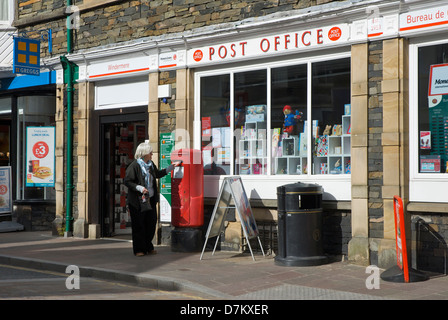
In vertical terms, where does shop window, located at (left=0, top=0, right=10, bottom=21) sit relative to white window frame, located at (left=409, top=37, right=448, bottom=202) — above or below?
above

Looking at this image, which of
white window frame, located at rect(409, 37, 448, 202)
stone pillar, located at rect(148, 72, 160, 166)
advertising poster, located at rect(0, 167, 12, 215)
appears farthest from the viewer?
advertising poster, located at rect(0, 167, 12, 215)

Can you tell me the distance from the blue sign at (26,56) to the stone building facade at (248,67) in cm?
33

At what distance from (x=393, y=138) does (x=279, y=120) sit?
91.6 inches

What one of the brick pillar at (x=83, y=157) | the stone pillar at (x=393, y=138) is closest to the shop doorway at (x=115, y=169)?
the brick pillar at (x=83, y=157)

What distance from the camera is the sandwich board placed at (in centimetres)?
1008

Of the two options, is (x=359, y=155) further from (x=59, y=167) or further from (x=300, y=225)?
(x=59, y=167)

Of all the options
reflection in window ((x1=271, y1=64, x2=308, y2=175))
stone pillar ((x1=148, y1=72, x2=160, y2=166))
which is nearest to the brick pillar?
stone pillar ((x1=148, y1=72, x2=160, y2=166))

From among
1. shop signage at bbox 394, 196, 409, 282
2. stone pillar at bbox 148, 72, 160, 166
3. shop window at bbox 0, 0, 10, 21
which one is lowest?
shop signage at bbox 394, 196, 409, 282

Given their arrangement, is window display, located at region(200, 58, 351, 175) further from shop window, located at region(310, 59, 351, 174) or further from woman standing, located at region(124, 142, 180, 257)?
woman standing, located at region(124, 142, 180, 257)

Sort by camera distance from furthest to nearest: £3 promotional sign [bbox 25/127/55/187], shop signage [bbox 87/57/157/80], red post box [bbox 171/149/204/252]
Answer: £3 promotional sign [bbox 25/127/55/187] < shop signage [bbox 87/57/157/80] < red post box [bbox 171/149/204/252]

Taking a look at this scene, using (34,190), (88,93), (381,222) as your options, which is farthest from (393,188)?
(34,190)

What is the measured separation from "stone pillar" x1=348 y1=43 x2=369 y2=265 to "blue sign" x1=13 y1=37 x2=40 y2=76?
7696 mm

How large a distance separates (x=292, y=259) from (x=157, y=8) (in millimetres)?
5871
